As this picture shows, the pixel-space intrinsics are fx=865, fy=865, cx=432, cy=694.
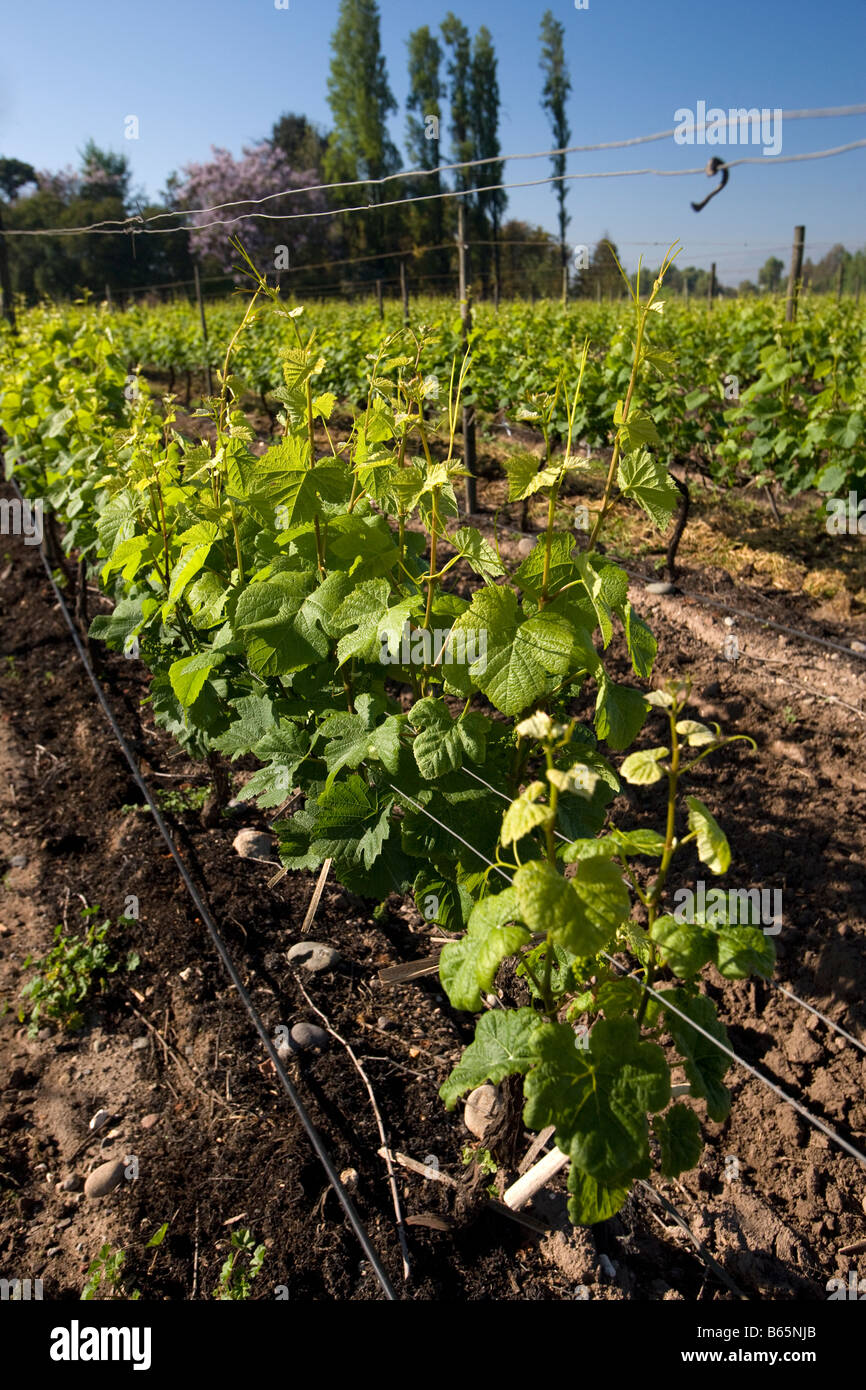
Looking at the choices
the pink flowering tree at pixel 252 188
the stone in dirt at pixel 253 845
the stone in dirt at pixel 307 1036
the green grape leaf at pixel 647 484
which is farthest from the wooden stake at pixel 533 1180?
the pink flowering tree at pixel 252 188

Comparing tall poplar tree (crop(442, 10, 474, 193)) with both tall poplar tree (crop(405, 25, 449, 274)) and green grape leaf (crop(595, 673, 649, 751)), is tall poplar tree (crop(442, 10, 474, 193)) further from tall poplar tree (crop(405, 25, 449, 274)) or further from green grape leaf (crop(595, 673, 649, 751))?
green grape leaf (crop(595, 673, 649, 751))

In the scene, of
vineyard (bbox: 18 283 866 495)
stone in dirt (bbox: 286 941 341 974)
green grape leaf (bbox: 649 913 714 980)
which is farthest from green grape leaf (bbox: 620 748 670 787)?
vineyard (bbox: 18 283 866 495)

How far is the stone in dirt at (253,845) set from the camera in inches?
126

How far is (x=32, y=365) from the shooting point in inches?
212

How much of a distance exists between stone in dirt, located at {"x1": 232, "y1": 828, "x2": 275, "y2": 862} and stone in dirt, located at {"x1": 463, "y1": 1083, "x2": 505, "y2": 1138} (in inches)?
48.6

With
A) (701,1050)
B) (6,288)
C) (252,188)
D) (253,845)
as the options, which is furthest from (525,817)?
(252,188)

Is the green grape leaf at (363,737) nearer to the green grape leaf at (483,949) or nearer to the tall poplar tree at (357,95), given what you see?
the green grape leaf at (483,949)

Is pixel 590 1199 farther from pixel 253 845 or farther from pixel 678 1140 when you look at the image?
pixel 253 845

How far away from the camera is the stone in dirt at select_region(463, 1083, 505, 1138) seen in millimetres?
2217

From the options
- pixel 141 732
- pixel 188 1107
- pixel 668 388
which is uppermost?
pixel 668 388
